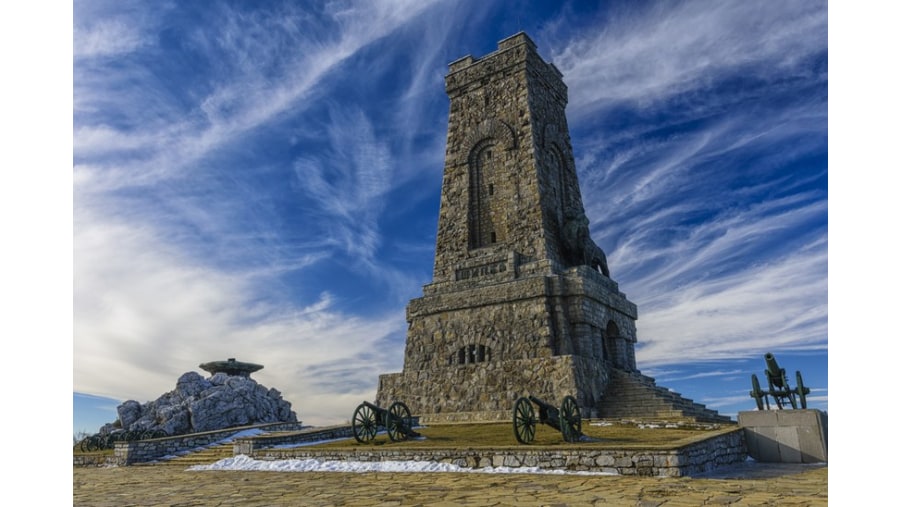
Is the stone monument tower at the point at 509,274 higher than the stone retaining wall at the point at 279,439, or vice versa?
the stone monument tower at the point at 509,274

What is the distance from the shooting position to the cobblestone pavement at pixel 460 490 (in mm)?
7188

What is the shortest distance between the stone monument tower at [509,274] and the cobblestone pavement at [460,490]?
9.89 meters

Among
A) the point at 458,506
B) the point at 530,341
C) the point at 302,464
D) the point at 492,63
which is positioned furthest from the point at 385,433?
the point at 492,63

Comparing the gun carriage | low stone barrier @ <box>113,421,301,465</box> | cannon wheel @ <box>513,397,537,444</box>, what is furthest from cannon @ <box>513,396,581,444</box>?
the gun carriage

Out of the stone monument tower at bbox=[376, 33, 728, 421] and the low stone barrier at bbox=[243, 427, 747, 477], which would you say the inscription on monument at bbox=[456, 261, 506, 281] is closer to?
the stone monument tower at bbox=[376, 33, 728, 421]

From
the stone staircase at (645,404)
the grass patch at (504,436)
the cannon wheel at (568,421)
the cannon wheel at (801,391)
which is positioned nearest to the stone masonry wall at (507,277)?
the stone staircase at (645,404)

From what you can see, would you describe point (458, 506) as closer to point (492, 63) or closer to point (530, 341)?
point (530, 341)

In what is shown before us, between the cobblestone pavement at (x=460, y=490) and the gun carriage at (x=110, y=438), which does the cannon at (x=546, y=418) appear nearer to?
the cobblestone pavement at (x=460, y=490)

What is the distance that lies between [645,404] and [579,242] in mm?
7643

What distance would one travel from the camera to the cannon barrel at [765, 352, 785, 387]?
1417 cm

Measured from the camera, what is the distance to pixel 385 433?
702 inches

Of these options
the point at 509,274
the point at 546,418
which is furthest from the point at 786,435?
the point at 509,274

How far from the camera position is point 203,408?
92.9ft

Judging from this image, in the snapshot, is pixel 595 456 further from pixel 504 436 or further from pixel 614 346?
pixel 614 346
